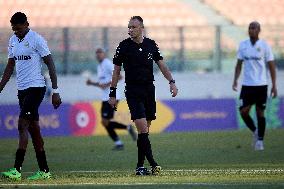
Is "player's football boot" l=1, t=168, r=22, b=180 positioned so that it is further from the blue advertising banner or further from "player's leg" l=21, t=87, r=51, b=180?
the blue advertising banner

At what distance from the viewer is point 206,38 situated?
109 ft

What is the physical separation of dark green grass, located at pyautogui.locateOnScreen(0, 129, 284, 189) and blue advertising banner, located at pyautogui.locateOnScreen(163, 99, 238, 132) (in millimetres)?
1662

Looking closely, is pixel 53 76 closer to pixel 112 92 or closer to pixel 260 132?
pixel 112 92

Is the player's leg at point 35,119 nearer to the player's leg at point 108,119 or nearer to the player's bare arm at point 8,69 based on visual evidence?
the player's bare arm at point 8,69

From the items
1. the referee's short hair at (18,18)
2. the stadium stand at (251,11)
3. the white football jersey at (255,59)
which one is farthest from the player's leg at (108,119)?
the stadium stand at (251,11)

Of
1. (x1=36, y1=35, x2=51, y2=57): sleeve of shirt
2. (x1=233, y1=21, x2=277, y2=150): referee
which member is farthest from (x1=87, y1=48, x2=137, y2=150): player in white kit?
(x1=36, y1=35, x2=51, y2=57): sleeve of shirt

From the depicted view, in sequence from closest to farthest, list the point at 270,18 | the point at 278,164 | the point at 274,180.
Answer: the point at 274,180, the point at 278,164, the point at 270,18

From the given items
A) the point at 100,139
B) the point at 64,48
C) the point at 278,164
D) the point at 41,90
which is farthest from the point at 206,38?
the point at 41,90

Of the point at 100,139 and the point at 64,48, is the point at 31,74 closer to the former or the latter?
the point at 100,139

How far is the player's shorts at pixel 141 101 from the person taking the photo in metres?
13.7

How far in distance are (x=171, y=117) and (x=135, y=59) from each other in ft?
49.0

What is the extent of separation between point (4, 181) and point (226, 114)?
1657cm

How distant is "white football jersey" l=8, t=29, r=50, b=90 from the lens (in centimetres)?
1345

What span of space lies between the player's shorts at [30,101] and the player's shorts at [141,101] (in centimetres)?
128
